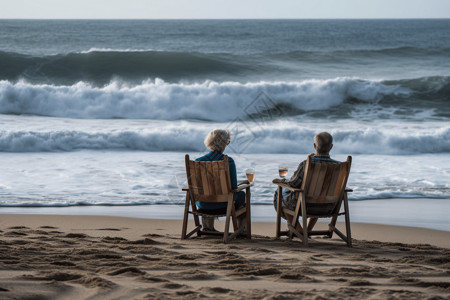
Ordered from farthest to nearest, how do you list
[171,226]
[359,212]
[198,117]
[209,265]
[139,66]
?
[139,66] < [198,117] < [359,212] < [171,226] < [209,265]

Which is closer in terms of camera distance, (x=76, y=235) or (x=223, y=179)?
(x=223, y=179)

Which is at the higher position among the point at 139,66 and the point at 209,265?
the point at 139,66

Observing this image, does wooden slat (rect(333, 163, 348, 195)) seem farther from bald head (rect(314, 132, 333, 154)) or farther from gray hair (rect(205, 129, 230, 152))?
gray hair (rect(205, 129, 230, 152))

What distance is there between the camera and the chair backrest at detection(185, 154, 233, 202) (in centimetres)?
489

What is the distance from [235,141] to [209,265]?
29.2ft

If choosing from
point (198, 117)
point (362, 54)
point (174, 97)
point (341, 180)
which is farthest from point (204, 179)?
point (362, 54)

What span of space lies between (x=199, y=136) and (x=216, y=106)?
5.75 meters

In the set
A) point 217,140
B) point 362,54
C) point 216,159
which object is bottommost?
point 216,159

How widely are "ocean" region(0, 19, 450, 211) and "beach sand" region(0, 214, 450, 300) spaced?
5.85ft

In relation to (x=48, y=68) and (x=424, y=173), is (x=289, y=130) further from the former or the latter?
(x=48, y=68)

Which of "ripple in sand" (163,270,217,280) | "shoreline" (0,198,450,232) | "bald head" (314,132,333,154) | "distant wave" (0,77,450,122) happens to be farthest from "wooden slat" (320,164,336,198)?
"distant wave" (0,77,450,122)

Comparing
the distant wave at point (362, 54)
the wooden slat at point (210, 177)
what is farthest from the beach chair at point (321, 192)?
the distant wave at point (362, 54)

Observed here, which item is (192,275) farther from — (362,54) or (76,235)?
(362,54)

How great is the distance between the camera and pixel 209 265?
3969 millimetres
